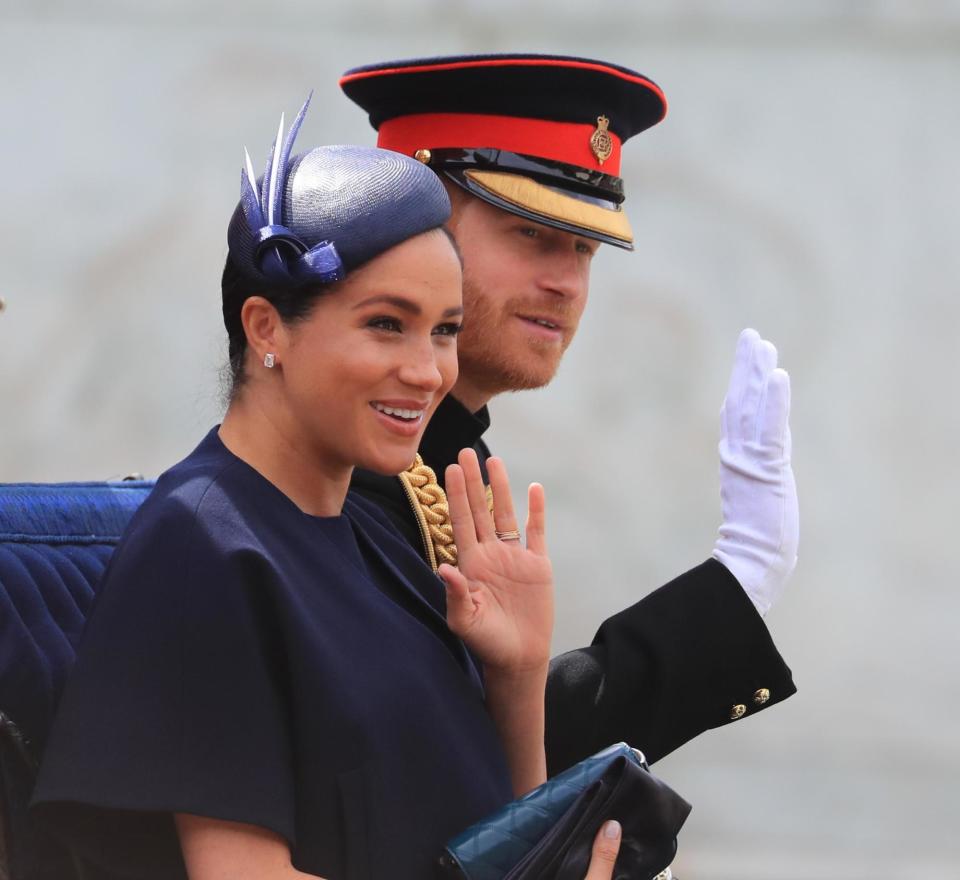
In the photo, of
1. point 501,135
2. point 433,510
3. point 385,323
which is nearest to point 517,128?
point 501,135

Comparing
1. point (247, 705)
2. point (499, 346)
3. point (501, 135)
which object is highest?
point (501, 135)

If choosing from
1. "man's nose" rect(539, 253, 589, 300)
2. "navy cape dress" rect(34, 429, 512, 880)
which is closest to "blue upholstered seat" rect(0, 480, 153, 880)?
"navy cape dress" rect(34, 429, 512, 880)

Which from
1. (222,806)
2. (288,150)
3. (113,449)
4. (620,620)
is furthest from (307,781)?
(113,449)

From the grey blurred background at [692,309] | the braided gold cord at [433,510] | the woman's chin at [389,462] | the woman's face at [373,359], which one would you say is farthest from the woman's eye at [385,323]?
the grey blurred background at [692,309]

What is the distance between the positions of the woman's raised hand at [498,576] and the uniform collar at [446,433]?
357mm

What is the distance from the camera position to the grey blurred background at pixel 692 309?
533 centimetres

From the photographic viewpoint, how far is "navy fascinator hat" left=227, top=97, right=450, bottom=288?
5.57 feet

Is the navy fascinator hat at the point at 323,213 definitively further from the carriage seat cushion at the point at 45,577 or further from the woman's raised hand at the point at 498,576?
the carriage seat cushion at the point at 45,577

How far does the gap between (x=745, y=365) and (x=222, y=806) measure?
3.77 ft

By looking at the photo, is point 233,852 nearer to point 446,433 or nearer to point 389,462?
point 389,462

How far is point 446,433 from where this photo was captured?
7.57ft

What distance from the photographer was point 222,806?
1.54m

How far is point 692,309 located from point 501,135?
3222mm

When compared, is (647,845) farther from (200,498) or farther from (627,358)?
(627,358)
